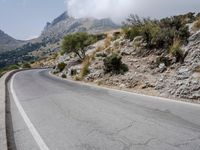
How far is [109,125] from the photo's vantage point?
7.79 m

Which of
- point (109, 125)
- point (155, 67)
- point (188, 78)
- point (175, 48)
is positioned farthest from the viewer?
point (155, 67)

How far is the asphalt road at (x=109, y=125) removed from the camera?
6176 millimetres

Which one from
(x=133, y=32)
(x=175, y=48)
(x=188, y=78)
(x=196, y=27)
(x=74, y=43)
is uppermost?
(x=133, y=32)

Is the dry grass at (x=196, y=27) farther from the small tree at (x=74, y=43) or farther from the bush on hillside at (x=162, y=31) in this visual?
the small tree at (x=74, y=43)

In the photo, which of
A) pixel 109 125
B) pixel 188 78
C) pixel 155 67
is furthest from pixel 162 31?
pixel 109 125

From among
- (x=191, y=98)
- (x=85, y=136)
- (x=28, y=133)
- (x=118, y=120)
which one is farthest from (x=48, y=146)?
(x=191, y=98)

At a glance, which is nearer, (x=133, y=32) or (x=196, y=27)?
(x=196, y=27)

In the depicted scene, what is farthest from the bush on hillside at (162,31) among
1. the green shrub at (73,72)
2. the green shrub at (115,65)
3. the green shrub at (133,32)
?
the green shrub at (73,72)

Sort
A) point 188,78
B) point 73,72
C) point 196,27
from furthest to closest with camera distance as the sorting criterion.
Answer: point 73,72
point 196,27
point 188,78

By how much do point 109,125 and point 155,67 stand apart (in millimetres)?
9701

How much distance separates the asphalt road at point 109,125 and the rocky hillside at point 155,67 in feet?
5.05

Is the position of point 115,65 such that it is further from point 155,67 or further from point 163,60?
point 163,60

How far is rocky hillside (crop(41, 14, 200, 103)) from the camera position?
12553 mm

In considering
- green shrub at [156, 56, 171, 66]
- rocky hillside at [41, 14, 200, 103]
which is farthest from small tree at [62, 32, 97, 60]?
green shrub at [156, 56, 171, 66]
